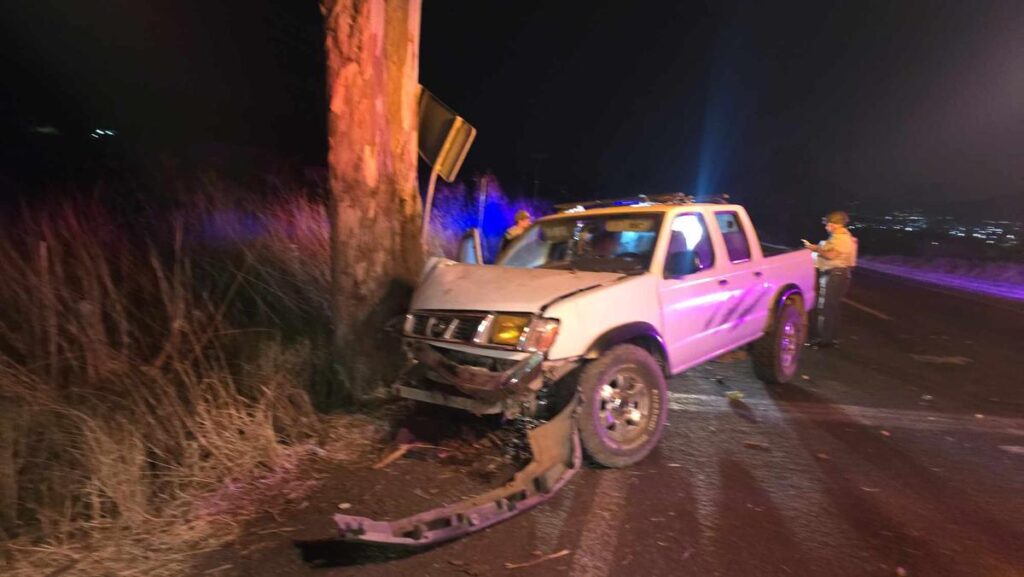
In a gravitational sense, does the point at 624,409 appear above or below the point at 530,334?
below

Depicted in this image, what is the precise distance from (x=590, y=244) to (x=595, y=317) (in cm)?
155

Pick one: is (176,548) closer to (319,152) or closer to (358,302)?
(358,302)

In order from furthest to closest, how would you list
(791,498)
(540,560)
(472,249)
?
(472,249) → (791,498) → (540,560)

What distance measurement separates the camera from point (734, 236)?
5973 mm

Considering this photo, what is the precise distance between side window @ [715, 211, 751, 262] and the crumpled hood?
174 cm

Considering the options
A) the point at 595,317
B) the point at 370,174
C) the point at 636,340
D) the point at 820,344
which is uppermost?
the point at 370,174

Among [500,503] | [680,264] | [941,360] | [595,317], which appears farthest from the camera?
[941,360]

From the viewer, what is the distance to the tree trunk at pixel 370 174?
4.81 metres

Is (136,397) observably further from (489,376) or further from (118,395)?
(489,376)

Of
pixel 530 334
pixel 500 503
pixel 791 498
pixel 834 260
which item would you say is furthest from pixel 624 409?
pixel 834 260

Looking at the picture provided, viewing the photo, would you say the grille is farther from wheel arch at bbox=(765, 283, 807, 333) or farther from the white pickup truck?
wheel arch at bbox=(765, 283, 807, 333)

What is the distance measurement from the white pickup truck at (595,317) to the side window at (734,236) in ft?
0.05

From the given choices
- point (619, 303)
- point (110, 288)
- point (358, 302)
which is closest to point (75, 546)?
point (110, 288)

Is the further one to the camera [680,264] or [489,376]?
[680,264]
